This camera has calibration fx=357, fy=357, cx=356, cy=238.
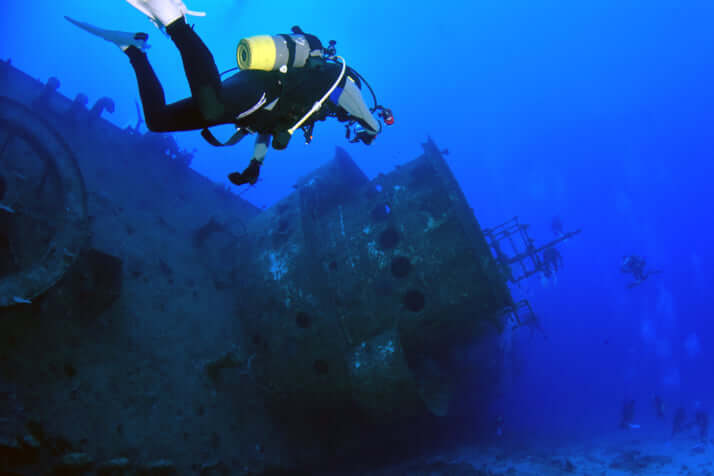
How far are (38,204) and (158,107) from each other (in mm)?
4873

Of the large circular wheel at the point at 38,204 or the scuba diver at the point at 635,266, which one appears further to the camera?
the scuba diver at the point at 635,266

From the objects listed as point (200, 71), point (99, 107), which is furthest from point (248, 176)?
point (99, 107)

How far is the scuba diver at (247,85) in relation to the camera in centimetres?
228

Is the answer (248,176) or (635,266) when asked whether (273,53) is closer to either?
(248,176)

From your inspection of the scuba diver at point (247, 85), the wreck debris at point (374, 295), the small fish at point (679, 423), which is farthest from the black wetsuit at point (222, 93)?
the small fish at point (679, 423)

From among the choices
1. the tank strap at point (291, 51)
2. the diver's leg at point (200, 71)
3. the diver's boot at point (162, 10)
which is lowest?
the diver's leg at point (200, 71)

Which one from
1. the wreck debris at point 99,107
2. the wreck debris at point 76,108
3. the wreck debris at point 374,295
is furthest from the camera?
the wreck debris at point 99,107

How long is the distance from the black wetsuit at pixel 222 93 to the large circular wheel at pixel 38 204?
12.9 feet

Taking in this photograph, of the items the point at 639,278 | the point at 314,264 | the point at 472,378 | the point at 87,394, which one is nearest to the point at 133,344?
the point at 87,394

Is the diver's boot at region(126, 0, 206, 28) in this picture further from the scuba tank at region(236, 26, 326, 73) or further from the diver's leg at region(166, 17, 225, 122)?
the scuba tank at region(236, 26, 326, 73)

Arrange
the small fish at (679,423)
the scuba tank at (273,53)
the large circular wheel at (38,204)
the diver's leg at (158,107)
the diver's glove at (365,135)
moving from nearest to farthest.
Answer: the scuba tank at (273,53), the diver's leg at (158,107), the diver's glove at (365,135), the large circular wheel at (38,204), the small fish at (679,423)

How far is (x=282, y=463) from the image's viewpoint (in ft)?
26.2

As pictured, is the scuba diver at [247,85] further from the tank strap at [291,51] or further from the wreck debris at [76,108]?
the wreck debris at [76,108]

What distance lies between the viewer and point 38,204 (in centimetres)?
575
